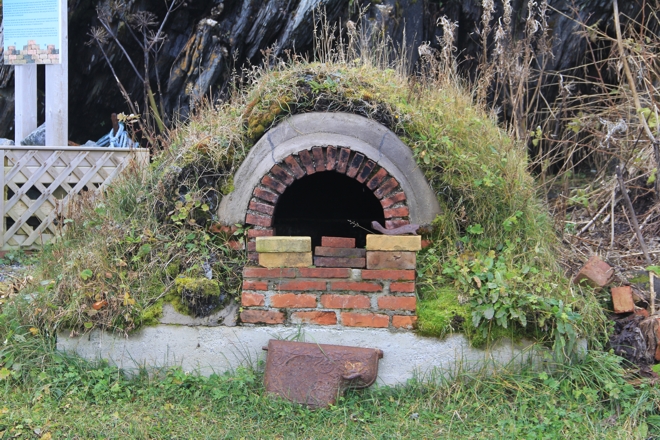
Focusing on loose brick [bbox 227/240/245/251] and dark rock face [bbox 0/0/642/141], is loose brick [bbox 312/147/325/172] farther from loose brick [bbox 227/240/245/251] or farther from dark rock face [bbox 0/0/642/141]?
dark rock face [bbox 0/0/642/141]

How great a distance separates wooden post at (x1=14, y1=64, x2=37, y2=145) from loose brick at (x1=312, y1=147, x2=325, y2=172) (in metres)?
4.43

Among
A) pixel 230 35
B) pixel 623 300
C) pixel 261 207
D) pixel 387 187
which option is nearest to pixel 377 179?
pixel 387 187

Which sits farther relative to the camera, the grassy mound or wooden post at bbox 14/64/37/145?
wooden post at bbox 14/64/37/145

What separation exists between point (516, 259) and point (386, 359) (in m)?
Result: 1.19

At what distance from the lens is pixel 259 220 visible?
12.9ft

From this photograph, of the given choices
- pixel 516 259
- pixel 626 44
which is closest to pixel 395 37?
pixel 626 44

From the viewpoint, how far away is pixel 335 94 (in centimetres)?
414

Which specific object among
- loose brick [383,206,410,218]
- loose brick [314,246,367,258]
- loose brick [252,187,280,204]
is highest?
loose brick [252,187,280,204]

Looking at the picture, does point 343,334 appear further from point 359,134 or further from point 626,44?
point 626,44

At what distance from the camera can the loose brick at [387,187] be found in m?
3.86

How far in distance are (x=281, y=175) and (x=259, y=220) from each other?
0.36 metres

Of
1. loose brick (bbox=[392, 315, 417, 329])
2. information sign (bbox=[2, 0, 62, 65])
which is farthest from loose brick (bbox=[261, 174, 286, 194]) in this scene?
information sign (bbox=[2, 0, 62, 65])

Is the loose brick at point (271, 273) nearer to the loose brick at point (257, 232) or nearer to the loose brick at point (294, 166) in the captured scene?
the loose brick at point (257, 232)

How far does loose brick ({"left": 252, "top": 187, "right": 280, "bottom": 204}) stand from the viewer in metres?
3.90
